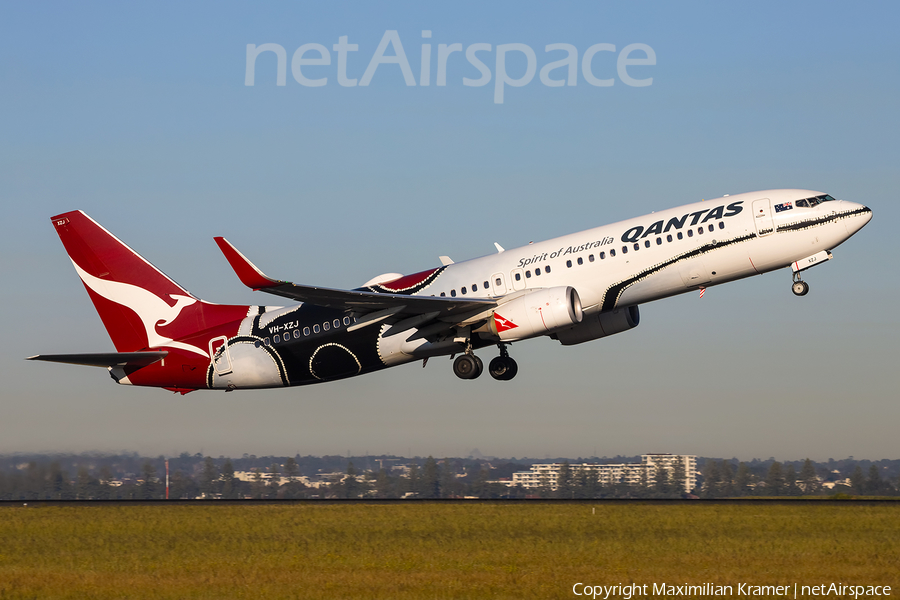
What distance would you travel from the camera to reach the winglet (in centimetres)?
3456

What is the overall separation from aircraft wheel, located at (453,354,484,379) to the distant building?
1466 centimetres

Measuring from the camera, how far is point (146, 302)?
151 feet

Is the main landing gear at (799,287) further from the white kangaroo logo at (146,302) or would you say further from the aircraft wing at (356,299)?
the white kangaroo logo at (146,302)

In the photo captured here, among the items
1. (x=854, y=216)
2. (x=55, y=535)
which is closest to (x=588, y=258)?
(x=854, y=216)

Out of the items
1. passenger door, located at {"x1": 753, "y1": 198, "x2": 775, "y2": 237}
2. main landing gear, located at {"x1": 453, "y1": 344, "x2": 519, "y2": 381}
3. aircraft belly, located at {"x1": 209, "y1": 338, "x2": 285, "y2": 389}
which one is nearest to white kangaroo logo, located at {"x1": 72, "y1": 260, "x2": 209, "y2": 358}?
aircraft belly, located at {"x1": 209, "y1": 338, "x2": 285, "y2": 389}

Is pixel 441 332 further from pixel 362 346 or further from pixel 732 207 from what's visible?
pixel 732 207

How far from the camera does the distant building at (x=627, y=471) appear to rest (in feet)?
178

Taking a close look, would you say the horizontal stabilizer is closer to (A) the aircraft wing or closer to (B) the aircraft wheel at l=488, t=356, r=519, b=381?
(A) the aircraft wing

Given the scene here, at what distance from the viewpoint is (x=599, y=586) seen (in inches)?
938

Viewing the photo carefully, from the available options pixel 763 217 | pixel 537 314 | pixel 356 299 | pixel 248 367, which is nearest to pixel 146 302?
pixel 248 367

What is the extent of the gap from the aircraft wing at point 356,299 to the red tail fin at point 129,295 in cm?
840

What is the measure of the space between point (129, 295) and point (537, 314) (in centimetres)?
1931

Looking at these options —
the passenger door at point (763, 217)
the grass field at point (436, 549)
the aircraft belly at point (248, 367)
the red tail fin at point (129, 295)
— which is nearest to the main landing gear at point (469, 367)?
the grass field at point (436, 549)

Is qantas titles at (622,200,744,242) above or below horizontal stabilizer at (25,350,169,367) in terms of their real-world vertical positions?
above
